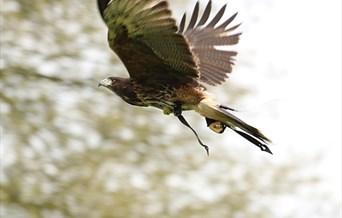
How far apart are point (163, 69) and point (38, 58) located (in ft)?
18.0

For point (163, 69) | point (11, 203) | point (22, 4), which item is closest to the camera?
point (163, 69)

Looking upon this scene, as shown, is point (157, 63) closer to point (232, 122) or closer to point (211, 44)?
point (232, 122)

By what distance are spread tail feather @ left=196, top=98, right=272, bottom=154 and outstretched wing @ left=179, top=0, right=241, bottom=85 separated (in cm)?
38

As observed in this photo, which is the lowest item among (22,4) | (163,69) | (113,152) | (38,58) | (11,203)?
(163,69)

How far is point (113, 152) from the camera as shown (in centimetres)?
854

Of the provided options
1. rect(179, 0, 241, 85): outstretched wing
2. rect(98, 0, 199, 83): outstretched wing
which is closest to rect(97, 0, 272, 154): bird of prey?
rect(98, 0, 199, 83): outstretched wing

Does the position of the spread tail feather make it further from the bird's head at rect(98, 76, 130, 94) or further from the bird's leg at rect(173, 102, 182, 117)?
the bird's head at rect(98, 76, 130, 94)

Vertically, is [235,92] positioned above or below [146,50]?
above

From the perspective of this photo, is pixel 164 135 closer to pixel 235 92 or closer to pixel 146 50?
pixel 235 92

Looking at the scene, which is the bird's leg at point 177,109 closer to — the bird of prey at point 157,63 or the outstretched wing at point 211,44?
the bird of prey at point 157,63

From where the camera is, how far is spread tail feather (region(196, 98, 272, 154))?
3.01m

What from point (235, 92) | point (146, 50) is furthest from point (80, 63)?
point (146, 50)

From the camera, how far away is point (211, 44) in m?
3.79

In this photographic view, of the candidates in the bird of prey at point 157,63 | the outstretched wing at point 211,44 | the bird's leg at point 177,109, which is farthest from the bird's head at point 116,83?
the outstretched wing at point 211,44
